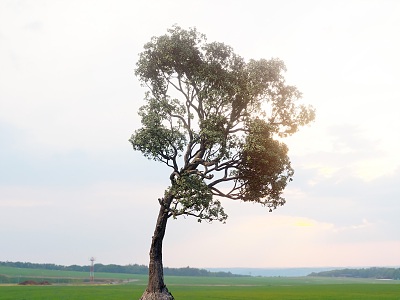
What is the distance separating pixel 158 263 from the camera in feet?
130

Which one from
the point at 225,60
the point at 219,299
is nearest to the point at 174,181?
the point at 225,60

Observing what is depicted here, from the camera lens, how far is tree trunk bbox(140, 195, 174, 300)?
127ft

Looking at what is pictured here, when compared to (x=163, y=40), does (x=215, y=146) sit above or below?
below

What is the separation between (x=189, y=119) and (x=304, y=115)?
9.56m

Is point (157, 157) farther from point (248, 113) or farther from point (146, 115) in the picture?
point (248, 113)

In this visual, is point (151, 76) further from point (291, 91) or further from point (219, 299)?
point (219, 299)

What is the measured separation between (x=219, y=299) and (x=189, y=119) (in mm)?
34658

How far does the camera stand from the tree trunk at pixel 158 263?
3881cm

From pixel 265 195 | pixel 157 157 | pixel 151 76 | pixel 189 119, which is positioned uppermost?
pixel 151 76

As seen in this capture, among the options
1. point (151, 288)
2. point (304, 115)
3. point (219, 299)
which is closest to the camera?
point (151, 288)

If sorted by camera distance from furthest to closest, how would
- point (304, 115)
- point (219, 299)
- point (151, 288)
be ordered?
point (219, 299), point (304, 115), point (151, 288)

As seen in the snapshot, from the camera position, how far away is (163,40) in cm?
4247

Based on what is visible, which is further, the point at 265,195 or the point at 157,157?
the point at 265,195

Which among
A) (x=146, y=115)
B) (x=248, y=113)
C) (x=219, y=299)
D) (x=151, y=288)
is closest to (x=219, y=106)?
(x=248, y=113)
